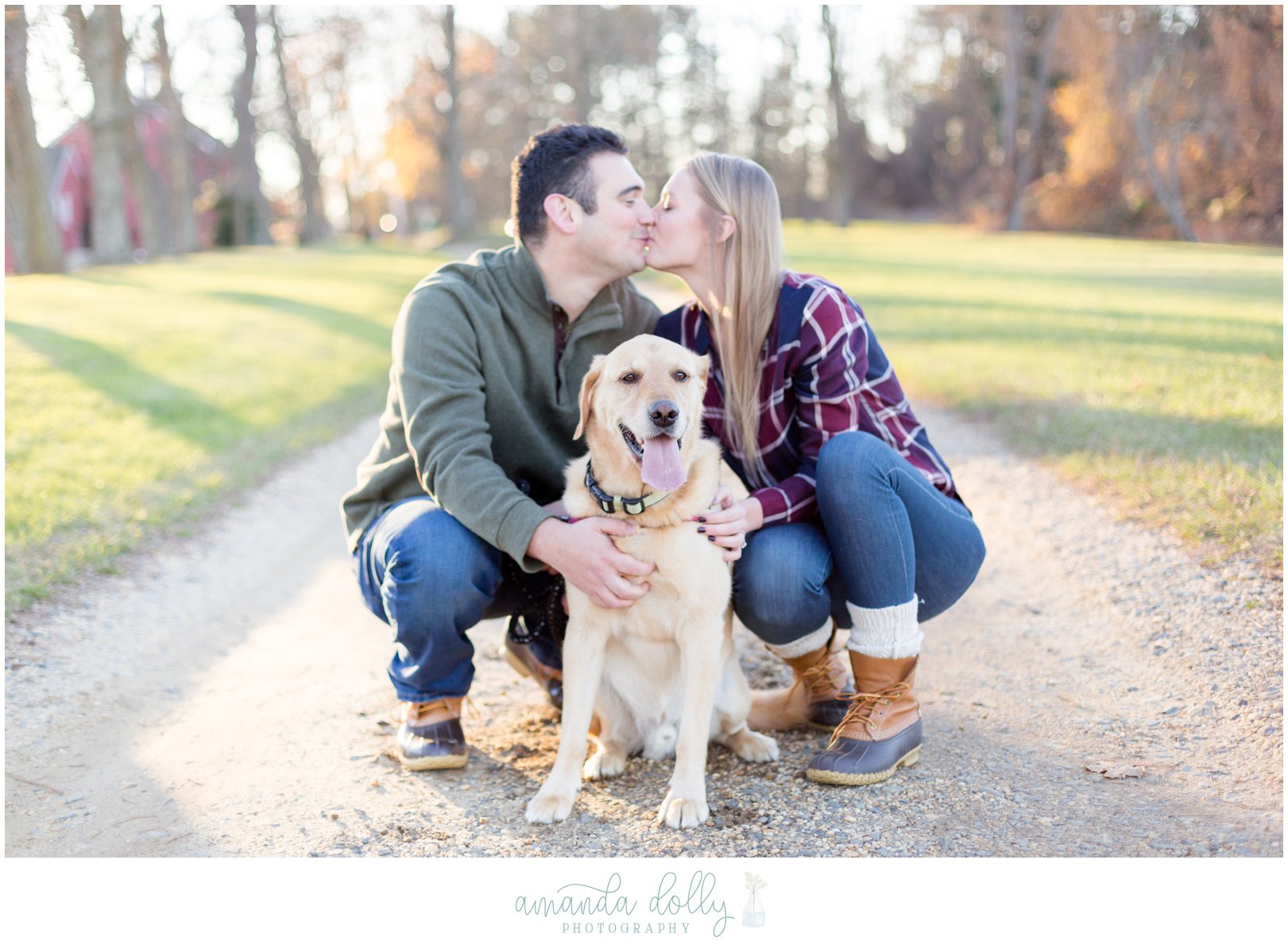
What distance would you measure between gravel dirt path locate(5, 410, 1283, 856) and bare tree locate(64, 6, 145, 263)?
53.4 ft

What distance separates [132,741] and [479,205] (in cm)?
4314

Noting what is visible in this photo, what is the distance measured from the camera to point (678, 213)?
138 inches

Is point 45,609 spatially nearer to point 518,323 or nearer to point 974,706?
point 518,323

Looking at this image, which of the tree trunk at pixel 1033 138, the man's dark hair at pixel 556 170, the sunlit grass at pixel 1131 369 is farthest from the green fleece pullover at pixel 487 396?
the tree trunk at pixel 1033 138

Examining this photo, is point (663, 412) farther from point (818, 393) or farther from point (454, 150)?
point (454, 150)

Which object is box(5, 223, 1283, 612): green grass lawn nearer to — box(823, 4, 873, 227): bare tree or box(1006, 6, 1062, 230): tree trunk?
box(1006, 6, 1062, 230): tree trunk

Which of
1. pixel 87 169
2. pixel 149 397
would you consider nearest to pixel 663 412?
pixel 149 397

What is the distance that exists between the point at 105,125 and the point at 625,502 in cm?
2083

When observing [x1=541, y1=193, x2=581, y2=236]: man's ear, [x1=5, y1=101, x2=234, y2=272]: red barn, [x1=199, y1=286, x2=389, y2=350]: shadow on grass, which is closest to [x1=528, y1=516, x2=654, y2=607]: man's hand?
[x1=541, y1=193, x2=581, y2=236]: man's ear

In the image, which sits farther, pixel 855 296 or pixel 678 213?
pixel 855 296

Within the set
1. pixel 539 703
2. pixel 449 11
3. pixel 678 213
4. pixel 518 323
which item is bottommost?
pixel 539 703

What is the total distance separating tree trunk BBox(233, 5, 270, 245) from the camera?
27203 millimetres
